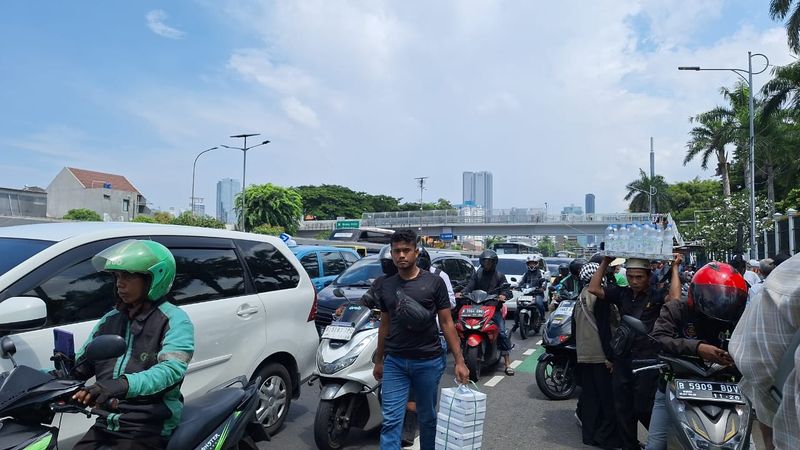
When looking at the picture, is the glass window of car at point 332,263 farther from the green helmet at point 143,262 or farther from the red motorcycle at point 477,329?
the green helmet at point 143,262

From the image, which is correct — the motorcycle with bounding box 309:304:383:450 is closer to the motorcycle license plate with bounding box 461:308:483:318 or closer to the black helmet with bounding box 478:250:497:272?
the motorcycle license plate with bounding box 461:308:483:318

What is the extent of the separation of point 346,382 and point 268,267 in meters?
1.24

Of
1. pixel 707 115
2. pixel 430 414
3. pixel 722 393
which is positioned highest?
pixel 707 115

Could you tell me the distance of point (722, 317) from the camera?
3.27 m

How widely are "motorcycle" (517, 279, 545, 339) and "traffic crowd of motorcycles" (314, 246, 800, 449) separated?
14.1 ft

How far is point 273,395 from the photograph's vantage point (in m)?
5.05

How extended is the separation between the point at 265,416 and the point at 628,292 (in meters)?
3.12

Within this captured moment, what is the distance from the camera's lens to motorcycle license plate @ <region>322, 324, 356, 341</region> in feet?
16.4

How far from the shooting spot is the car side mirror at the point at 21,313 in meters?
3.05

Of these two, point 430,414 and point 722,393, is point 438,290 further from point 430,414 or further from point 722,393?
point 722,393

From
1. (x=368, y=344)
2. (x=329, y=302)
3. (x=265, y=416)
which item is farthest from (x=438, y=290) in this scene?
(x=329, y=302)

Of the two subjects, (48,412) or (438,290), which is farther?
(438,290)

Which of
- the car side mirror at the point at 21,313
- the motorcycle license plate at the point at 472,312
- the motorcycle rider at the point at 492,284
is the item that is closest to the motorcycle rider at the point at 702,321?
the car side mirror at the point at 21,313

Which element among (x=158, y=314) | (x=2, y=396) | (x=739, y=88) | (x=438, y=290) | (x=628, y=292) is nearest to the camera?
(x=2, y=396)
